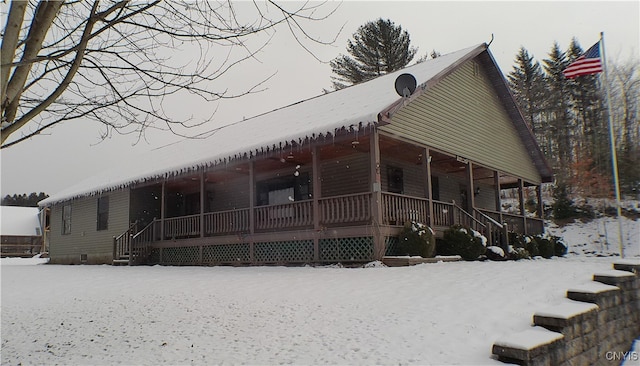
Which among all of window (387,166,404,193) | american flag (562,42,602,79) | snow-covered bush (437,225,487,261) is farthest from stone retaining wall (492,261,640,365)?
american flag (562,42,602,79)

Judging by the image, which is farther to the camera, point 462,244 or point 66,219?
point 66,219

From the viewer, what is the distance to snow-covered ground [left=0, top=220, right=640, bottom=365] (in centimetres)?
428

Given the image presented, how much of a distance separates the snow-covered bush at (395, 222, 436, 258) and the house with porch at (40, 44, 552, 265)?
11.1 inches

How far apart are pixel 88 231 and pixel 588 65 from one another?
21.8 m

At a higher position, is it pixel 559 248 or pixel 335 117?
pixel 335 117

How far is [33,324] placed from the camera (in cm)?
607

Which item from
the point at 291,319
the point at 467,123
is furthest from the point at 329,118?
the point at 291,319

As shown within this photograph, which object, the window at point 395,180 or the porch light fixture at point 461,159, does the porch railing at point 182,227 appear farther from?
the porch light fixture at point 461,159

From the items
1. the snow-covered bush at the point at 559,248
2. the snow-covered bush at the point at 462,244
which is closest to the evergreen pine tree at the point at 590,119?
the snow-covered bush at the point at 559,248

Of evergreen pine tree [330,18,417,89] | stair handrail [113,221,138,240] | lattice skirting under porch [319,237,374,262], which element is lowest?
lattice skirting under porch [319,237,374,262]

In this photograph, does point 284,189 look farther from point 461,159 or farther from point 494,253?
point 494,253

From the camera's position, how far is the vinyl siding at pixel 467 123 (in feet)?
44.6

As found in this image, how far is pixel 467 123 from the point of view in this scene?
16.4 m

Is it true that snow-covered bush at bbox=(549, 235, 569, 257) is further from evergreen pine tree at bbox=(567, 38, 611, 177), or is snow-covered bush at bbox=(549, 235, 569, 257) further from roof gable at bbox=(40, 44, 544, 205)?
evergreen pine tree at bbox=(567, 38, 611, 177)
